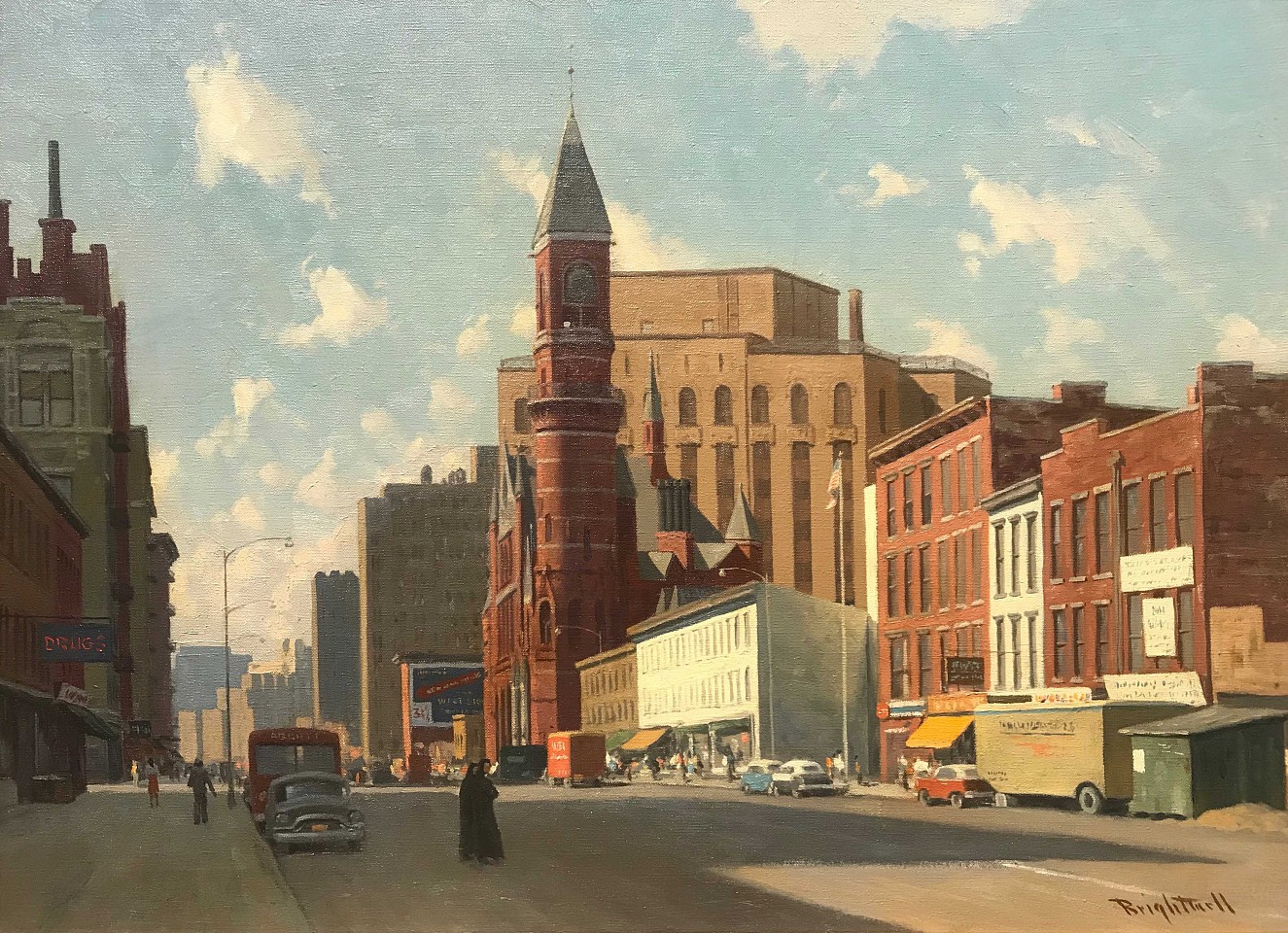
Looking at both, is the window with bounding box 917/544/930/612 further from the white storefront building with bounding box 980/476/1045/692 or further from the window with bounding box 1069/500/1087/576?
the window with bounding box 1069/500/1087/576

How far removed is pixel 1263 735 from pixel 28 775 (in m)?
42.2

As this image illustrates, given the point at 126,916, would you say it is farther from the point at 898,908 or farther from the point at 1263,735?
the point at 1263,735

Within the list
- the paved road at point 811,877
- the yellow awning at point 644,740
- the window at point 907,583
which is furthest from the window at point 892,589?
the paved road at point 811,877

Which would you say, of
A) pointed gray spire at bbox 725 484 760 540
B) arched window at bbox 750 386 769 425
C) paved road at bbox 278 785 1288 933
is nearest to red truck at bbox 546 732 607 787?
paved road at bbox 278 785 1288 933

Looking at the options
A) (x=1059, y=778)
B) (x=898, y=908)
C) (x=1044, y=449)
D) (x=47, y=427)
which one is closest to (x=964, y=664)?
(x=1044, y=449)

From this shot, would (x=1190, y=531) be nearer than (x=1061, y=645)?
Yes

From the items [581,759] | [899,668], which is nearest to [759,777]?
[899,668]

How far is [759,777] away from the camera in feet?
244

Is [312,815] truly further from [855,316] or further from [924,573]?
[855,316]

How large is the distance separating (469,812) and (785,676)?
6458 centimetres

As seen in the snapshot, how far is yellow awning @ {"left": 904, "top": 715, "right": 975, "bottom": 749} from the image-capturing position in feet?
238

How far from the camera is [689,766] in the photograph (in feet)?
347

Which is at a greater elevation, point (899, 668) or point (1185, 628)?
point (1185, 628)
